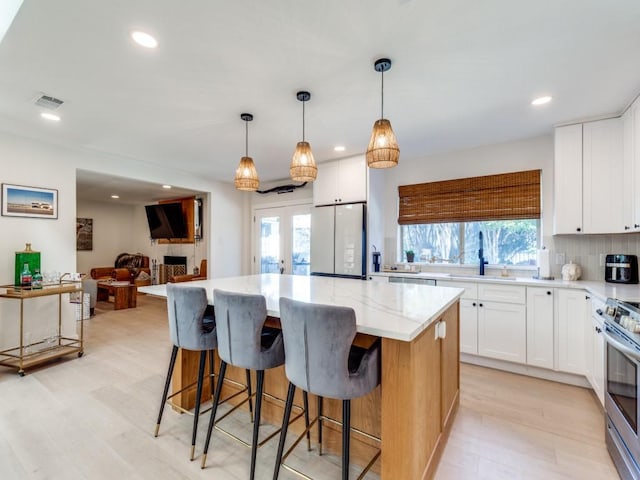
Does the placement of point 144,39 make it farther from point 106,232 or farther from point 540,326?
point 106,232

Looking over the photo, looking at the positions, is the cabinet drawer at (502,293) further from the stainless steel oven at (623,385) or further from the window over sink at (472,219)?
the stainless steel oven at (623,385)

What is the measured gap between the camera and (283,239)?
550 centimetres

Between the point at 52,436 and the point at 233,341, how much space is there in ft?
5.14

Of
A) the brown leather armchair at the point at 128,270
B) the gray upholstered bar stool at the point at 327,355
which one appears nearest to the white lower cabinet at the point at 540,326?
the gray upholstered bar stool at the point at 327,355

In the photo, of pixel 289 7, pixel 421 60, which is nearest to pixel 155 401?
pixel 289 7

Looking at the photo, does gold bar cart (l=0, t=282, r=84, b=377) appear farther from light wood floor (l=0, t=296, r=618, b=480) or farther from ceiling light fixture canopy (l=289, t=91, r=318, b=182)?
ceiling light fixture canopy (l=289, t=91, r=318, b=182)

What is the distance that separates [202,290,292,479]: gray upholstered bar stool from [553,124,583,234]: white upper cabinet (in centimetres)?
307

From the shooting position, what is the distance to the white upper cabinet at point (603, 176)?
276 centimetres

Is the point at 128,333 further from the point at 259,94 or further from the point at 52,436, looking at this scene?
the point at 259,94

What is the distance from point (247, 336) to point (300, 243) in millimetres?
3658

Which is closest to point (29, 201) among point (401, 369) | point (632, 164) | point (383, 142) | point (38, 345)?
point (38, 345)

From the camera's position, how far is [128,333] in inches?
174

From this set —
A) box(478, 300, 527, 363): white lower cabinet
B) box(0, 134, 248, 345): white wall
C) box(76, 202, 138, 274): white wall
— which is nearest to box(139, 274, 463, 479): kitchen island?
box(478, 300, 527, 363): white lower cabinet

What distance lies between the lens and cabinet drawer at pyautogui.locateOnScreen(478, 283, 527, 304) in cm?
298
